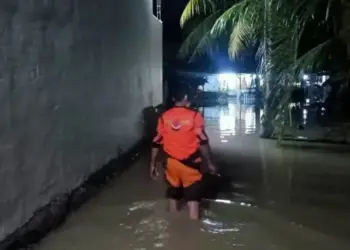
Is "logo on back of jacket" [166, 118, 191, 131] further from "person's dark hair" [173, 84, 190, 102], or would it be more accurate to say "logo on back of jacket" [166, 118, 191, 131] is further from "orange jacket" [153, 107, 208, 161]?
"person's dark hair" [173, 84, 190, 102]

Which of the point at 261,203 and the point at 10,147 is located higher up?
the point at 10,147

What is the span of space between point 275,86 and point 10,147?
33.1 ft

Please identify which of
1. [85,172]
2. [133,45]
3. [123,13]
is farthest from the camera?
[133,45]

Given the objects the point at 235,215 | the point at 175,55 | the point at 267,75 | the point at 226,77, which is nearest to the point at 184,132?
the point at 235,215

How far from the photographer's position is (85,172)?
813 cm

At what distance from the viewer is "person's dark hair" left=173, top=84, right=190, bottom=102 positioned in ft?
21.3

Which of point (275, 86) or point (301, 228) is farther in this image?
point (275, 86)

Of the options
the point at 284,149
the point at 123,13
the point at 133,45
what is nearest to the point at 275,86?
the point at 284,149

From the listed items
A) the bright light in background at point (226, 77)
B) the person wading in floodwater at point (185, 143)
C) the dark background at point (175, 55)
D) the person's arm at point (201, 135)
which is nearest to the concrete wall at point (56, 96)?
the person wading in floodwater at point (185, 143)

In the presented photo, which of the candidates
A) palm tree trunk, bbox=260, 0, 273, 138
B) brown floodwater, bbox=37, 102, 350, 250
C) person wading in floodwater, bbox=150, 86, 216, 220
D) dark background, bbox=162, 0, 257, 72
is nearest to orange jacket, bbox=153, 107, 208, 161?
person wading in floodwater, bbox=150, 86, 216, 220

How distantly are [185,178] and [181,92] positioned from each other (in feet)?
3.10

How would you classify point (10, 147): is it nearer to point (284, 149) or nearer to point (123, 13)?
point (123, 13)

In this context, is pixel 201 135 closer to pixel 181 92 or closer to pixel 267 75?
pixel 181 92

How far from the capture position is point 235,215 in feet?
23.8
